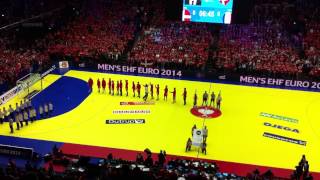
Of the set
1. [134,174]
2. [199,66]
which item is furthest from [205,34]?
[134,174]

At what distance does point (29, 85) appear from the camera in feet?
98.1

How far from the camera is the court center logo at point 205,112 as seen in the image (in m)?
25.7

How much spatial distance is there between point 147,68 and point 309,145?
16.8 metres

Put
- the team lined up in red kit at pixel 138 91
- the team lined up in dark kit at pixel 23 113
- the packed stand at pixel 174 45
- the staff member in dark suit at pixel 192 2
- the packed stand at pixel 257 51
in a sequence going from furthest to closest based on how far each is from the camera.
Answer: the packed stand at pixel 174 45, the packed stand at pixel 257 51, the staff member in dark suit at pixel 192 2, the team lined up in red kit at pixel 138 91, the team lined up in dark kit at pixel 23 113

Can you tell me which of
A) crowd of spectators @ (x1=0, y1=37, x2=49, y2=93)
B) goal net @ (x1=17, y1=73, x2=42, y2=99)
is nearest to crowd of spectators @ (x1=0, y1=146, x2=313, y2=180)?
goal net @ (x1=17, y1=73, x2=42, y2=99)

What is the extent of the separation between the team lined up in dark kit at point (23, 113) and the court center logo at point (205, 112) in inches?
371

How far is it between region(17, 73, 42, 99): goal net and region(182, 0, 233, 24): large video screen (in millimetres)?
12914

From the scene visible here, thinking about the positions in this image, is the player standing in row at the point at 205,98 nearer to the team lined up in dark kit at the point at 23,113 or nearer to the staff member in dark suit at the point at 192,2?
the staff member in dark suit at the point at 192,2

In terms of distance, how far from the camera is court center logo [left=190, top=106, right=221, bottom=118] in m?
25.7

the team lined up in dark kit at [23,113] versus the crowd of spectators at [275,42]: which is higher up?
the crowd of spectators at [275,42]

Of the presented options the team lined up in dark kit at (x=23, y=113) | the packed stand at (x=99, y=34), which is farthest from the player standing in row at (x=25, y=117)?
the packed stand at (x=99, y=34)

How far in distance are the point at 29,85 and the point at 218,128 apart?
14952mm

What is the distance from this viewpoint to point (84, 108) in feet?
86.8

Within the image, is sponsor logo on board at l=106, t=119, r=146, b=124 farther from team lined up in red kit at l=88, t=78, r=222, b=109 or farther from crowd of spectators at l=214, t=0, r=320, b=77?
crowd of spectators at l=214, t=0, r=320, b=77
